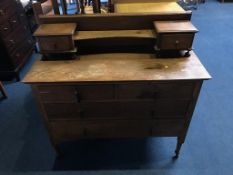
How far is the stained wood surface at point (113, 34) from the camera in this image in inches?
50.8

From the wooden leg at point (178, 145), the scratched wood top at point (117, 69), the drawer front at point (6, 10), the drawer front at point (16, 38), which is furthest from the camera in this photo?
the drawer front at point (16, 38)

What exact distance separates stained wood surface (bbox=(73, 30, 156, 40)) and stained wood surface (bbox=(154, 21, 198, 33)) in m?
0.07

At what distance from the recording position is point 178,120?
1375 millimetres

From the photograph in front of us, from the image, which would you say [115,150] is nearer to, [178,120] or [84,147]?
[84,147]

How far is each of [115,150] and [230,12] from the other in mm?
4198

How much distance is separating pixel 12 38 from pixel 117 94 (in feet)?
5.73

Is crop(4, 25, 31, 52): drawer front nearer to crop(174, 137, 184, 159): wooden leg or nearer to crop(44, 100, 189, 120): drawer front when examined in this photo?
crop(44, 100, 189, 120): drawer front

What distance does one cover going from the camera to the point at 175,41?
1.23 m

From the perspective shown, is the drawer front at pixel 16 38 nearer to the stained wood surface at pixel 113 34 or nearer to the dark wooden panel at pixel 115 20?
the dark wooden panel at pixel 115 20

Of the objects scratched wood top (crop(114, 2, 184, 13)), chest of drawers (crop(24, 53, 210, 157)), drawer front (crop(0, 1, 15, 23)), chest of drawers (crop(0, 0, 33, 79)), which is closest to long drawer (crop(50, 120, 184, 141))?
chest of drawers (crop(24, 53, 210, 157))

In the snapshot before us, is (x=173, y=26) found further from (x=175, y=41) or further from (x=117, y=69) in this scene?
(x=117, y=69)

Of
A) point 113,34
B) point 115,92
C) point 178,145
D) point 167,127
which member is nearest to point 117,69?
point 115,92

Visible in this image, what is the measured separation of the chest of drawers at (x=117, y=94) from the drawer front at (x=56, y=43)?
0.09m

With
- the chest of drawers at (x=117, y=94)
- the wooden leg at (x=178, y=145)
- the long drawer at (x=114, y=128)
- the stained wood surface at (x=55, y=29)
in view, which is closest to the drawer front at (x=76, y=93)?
the chest of drawers at (x=117, y=94)
